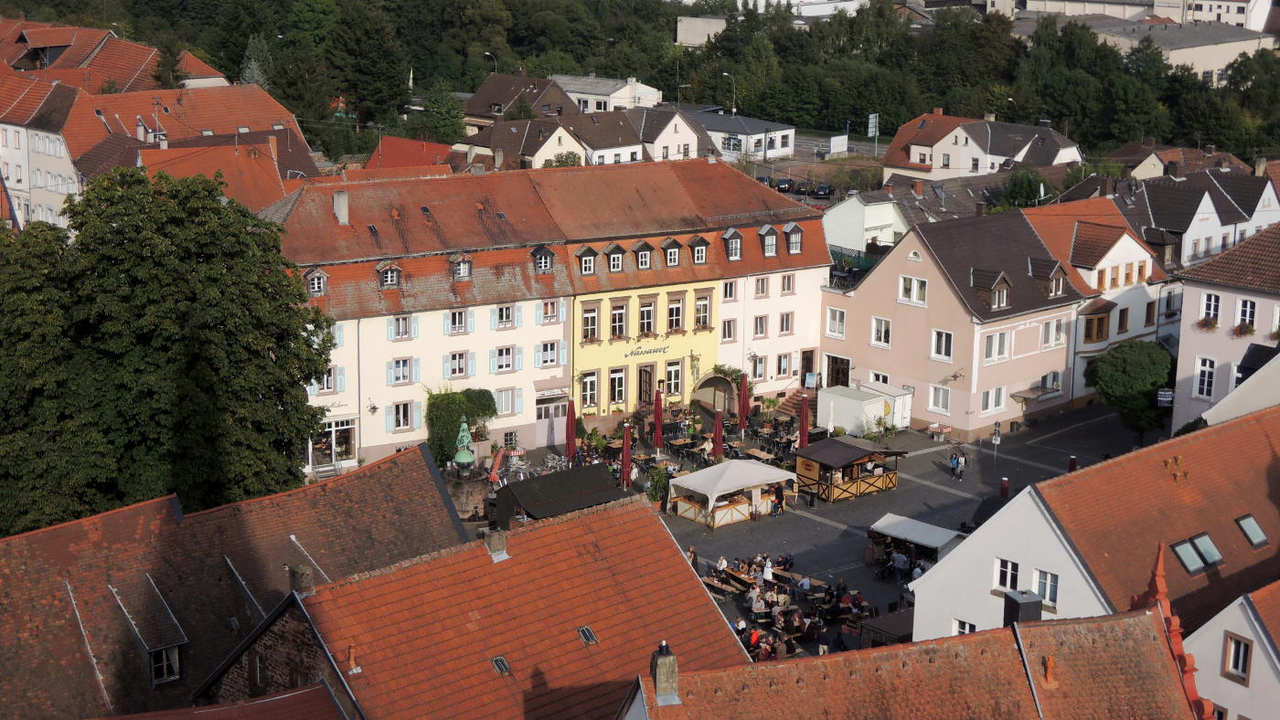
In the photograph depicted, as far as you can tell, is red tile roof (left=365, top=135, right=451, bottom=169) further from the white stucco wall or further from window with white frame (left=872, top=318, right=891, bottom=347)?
the white stucco wall

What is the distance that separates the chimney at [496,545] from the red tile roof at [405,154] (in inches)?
2231

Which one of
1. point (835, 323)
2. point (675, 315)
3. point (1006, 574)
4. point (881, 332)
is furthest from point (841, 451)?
point (1006, 574)

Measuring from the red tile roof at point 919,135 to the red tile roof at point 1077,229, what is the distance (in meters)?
39.4

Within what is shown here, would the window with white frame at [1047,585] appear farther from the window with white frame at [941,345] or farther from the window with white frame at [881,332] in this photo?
the window with white frame at [881,332]

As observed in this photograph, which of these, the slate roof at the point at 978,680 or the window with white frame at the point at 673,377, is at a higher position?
the slate roof at the point at 978,680

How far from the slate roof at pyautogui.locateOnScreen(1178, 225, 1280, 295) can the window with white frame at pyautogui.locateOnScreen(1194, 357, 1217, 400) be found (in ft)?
8.46

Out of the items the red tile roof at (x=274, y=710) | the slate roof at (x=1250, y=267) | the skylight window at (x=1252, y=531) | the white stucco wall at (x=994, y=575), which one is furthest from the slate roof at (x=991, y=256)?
the red tile roof at (x=274, y=710)

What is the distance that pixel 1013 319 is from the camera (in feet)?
184

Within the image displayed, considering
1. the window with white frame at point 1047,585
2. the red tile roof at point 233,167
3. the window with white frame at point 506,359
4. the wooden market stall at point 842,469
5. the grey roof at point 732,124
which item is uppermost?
the red tile roof at point 233,167

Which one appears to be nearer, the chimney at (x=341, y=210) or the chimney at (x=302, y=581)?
the chimney at (x=302, y=581)

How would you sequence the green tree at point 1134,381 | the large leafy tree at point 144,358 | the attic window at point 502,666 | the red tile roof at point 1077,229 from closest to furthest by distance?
1. the attic window at point 502,666
2. the large leafy tree at point 144,358
3. the green tree at point 1134,381
4. the red tile roof at point 1077,229

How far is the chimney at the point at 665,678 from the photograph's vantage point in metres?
21.3

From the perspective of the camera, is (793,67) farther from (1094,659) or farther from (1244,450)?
(1094,659)

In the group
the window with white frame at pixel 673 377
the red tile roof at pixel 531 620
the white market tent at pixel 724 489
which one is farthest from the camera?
the window with white frame at pixel 673 377
